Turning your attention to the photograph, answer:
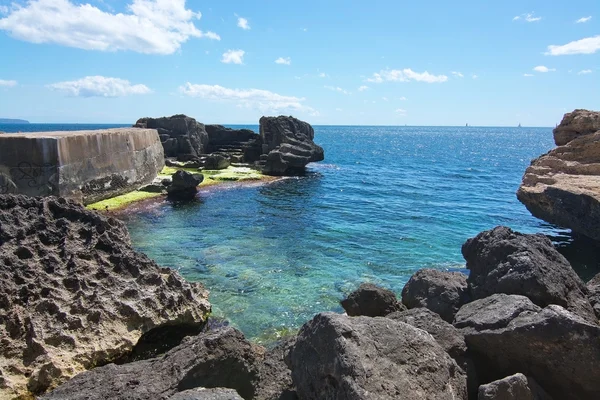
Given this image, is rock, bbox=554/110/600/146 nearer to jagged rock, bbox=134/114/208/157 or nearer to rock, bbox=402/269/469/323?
rock, bbox=402/269/469/323

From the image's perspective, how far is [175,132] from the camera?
162 ft

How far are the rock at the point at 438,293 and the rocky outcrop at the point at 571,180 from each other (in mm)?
11330

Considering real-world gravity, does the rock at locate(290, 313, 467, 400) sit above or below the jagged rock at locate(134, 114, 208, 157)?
below

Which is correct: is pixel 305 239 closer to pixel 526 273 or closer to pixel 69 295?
pixel 69 295

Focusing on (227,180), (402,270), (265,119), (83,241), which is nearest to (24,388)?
(83,241)

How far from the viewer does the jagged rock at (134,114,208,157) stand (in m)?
48.7

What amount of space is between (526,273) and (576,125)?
19.2m

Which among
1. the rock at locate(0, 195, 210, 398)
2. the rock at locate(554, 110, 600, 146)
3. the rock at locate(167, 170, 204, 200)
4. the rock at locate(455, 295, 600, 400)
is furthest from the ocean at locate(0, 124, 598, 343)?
the rock at locate(455, 295, 600, 400)

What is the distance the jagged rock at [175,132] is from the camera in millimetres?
48656

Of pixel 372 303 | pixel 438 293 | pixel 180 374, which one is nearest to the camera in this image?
pixel 180 374

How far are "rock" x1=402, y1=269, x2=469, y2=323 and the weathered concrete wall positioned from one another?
64.7 ft

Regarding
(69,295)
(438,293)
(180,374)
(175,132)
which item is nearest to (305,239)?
(438,293)

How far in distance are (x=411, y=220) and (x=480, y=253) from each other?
58.2ft

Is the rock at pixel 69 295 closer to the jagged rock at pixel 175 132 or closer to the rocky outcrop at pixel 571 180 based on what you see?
the rocky outcrop at pixel 571 180
